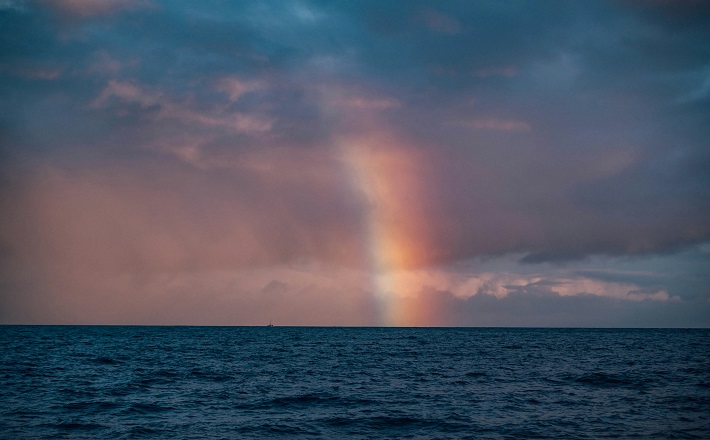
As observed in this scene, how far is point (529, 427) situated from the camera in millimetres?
28344

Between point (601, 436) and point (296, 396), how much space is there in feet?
67.3

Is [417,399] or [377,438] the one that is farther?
[417,399]

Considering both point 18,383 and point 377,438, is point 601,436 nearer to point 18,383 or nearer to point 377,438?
point 377,438

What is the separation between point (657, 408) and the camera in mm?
33469

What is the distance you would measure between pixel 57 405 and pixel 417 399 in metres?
23.9

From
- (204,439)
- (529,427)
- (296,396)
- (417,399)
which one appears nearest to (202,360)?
(296,396)

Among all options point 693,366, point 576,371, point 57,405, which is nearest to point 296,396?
point 57,405

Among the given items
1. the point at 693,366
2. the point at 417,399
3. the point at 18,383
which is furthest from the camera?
the point at 693,366

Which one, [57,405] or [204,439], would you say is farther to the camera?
[57,405]

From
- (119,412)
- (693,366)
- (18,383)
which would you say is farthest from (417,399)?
(693,366)

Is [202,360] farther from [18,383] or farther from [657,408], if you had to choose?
[657,408]

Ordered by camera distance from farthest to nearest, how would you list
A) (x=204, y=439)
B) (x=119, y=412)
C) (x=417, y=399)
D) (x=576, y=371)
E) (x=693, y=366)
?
(x=693, y=366) → (x=576, y=371) → (x=417, y=399) → (x=119, y=412) → (x=204, y=439)

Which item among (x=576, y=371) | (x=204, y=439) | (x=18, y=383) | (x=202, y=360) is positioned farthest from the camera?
(x=202, y=360)

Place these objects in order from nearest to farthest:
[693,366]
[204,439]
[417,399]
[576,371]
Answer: [204,439], [417,399], [576,371], [693,366]
